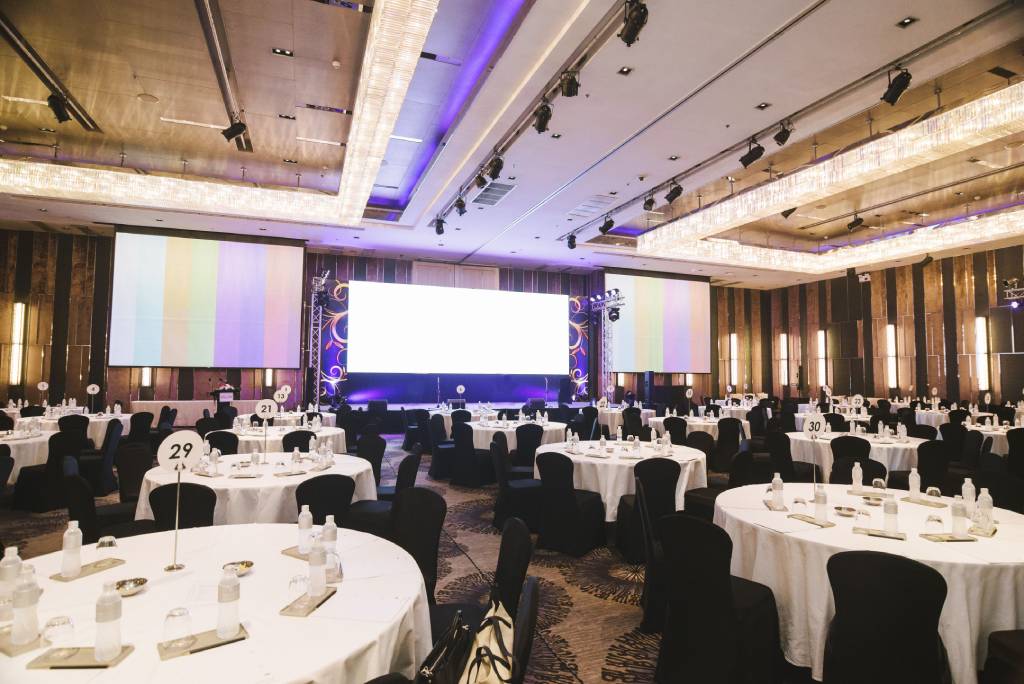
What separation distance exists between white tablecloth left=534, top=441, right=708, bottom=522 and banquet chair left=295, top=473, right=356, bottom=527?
7.37ft

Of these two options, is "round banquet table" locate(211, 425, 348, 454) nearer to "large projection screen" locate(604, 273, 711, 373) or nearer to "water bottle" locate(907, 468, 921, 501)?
"water bottle" locate(907, 468, 921, 501)

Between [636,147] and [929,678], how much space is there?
23.4ft

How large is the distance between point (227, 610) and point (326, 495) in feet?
6.87

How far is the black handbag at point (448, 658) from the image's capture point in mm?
1532

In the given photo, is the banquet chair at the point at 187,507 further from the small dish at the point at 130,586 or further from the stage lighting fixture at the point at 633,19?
the stage lighting fixture at the point at 633,19

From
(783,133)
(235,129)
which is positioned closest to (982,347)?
(783,133)

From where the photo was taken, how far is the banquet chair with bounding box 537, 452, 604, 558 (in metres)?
5.24

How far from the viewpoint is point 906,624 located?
7.41ft

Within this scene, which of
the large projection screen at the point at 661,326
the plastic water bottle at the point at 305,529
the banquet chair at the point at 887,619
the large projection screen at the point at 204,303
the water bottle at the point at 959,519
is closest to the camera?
the banquet chair at the point at 887,619

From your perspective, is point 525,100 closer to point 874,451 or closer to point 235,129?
point 235,129

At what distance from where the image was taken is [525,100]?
261 inches

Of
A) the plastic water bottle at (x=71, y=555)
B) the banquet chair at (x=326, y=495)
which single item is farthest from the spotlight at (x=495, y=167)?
the plastic water bottle at (x=71, y=555)

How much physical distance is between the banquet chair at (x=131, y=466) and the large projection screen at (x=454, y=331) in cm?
903

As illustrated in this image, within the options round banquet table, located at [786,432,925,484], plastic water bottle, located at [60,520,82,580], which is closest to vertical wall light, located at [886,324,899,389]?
round banquet table, located at [786,432,925,484]
